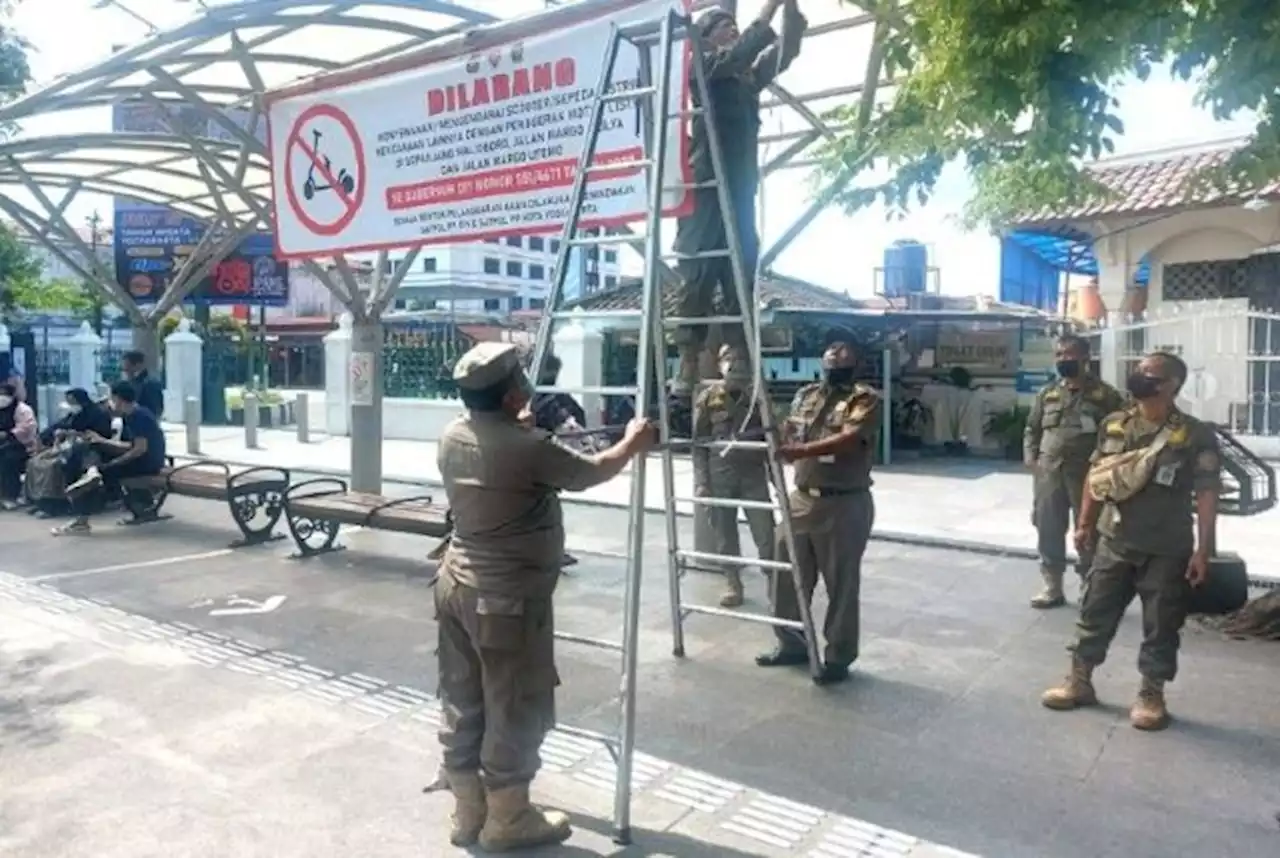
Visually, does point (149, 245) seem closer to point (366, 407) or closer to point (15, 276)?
point (15, 276)

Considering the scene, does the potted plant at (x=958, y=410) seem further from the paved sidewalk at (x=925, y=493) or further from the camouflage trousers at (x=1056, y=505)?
the camouflage trousers at (x=1056, y=505)

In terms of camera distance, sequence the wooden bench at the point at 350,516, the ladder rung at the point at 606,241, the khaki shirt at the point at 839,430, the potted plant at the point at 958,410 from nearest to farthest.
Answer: the ladder rung at the point at 606,241, the khaki shirt at the point at 839,430, the wooden bench at the point at 350,516, the potted plant at the point at 958,410

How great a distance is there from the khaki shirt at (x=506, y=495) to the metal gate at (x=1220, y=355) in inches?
434

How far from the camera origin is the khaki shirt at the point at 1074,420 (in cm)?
618

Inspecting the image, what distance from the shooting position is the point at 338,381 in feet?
63.5

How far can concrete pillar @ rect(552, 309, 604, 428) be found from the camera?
16.5 meters

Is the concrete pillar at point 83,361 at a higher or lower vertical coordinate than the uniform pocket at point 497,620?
higher

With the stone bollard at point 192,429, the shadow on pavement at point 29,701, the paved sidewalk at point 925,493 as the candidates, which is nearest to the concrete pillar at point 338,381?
the paved sidewalk at point 925,493

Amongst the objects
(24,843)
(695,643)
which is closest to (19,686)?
(24,843)

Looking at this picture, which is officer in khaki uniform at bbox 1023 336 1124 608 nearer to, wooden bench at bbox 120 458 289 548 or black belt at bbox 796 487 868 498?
black belt at bbox 796 487 868 498

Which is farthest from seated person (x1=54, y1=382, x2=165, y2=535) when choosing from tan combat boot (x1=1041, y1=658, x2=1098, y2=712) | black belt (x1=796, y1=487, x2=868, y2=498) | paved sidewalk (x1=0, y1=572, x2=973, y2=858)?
tan combat boot (x1=1041, y1=658, x2=1098, y2=712)

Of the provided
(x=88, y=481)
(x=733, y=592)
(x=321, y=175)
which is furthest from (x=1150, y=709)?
(x=88, y=481)

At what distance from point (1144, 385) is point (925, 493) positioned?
294 inches

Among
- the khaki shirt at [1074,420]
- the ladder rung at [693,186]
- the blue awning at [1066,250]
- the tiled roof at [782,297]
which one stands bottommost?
the khaki shirt at [1074,420]
